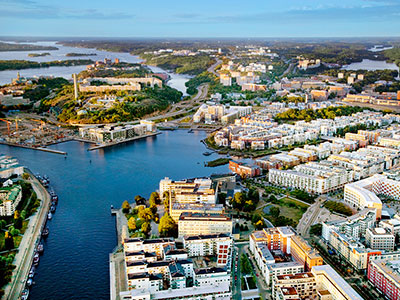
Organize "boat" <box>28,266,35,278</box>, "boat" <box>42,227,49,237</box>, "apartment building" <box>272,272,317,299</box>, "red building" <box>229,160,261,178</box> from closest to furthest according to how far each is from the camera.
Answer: "apartment building" <box>272,272,317,299</box>, "boat" <box>28,266,35,278</box>, "boat" <box>42,227,49,237</box>, "red building" <box>229,160,261,178</box>

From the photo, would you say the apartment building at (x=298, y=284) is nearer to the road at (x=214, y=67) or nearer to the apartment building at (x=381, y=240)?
the apartment building at (x=381, y=240)

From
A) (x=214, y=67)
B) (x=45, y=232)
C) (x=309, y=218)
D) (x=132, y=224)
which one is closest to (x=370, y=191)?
(x=309, y=218)

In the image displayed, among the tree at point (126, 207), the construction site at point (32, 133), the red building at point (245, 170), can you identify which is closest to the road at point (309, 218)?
the red building at point (245, 170)

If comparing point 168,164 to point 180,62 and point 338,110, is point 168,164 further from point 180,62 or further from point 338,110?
point 180,62

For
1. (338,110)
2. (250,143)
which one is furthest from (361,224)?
(338,110)

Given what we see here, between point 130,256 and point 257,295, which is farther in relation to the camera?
point 130,256

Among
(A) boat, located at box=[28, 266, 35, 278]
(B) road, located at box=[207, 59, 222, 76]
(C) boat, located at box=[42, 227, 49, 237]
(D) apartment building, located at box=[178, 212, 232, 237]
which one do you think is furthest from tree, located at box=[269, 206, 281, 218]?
(B) road, located at box=[207, 59, 222, 76]

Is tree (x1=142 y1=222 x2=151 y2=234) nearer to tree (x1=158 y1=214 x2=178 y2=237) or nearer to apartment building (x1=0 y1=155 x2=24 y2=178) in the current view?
tree (x1=158 y1=214 x2=178 y2=237)
